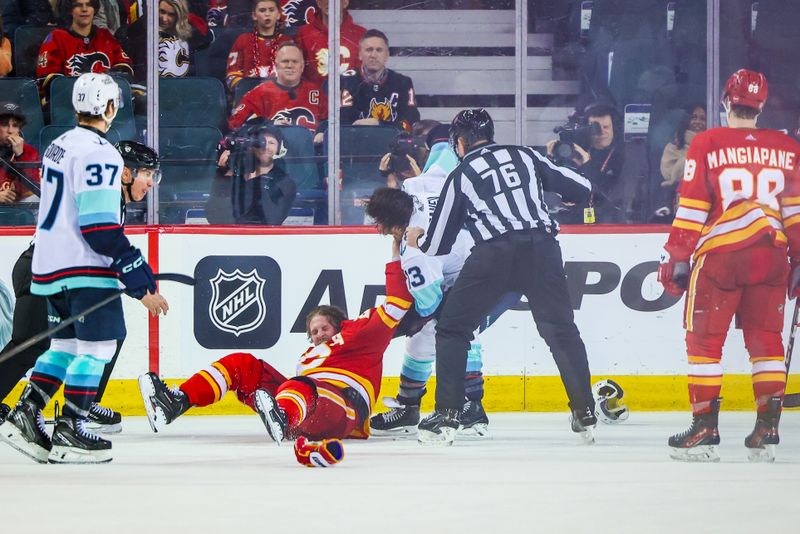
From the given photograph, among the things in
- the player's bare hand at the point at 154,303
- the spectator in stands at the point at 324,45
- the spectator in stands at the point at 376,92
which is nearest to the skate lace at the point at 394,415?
the player's bare hand at the point at 154,303

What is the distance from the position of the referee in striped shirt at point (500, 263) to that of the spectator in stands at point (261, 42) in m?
2.33

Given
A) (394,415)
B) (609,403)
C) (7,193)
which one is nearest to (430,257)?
(394,415)

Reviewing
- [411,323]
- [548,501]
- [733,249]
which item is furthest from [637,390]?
[548,501]

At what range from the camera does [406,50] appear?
7.12 meters

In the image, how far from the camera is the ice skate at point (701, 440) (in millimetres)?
4348

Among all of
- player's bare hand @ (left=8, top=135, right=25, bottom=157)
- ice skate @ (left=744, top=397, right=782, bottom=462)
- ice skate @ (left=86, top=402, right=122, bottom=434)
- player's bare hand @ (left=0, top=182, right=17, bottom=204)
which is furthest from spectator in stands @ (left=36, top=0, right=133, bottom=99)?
ice skate @ (left=744, top=397, right=782, bottom=462)

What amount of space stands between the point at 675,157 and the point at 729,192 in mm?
2596

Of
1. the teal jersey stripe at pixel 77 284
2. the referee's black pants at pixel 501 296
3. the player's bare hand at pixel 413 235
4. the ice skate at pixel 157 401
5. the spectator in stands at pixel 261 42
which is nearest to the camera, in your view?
the teal jersey stripe at pixel 77 284

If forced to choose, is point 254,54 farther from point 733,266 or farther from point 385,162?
point 733,266

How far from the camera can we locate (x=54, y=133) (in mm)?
6863

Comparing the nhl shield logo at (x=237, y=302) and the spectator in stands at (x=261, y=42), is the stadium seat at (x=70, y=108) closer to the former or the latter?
the spectator in stands at (x=261, y=42)

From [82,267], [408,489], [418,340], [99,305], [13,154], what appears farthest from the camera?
[13,154]

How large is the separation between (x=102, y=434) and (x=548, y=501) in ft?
8.25

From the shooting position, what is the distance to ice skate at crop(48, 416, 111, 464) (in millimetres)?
4246
